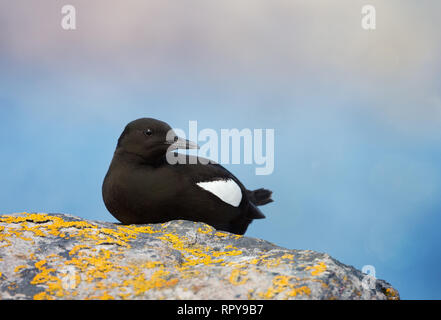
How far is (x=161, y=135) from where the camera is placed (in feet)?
16.4

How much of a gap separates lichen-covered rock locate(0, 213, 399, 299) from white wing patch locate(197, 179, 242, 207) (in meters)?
1.31

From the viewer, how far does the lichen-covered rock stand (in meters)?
2.68

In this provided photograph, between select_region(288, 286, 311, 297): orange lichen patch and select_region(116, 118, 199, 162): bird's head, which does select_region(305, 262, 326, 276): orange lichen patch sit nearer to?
select_region(288, 286, 311, 297): orange lichen patch

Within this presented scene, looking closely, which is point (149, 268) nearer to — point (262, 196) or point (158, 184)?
point (158, 184)

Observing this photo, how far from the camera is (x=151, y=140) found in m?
4.98

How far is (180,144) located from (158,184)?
1.56 ft

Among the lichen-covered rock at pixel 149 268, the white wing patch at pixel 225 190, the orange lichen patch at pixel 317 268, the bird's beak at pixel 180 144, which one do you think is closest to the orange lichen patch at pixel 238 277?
the lichen-covered rock at pixel 149 268

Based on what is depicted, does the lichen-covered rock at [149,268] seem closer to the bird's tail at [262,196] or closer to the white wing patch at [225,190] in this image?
the white wing patch at [225,190]

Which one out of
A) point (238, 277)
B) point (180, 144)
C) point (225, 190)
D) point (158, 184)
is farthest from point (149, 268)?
point (225, 190)

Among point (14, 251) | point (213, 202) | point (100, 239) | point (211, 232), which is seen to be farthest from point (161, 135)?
point (14, 251)

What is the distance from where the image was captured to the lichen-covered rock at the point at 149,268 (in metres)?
2.68

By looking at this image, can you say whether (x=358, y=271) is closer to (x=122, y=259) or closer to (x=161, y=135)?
(x=122, y=259)

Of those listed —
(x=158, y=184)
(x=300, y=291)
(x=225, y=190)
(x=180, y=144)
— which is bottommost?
(x=300, y=291)

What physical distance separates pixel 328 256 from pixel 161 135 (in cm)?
245
